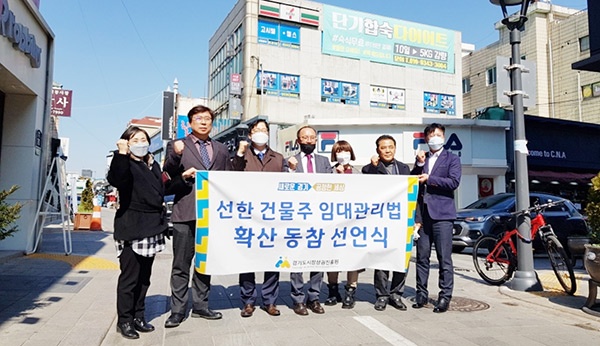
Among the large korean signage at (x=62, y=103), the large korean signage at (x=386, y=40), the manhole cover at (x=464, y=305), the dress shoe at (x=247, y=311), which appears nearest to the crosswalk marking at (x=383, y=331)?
the manhole cover at (x=464, y=305)

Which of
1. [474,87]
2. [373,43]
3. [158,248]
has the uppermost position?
[373,43]

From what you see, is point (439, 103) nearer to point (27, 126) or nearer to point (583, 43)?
point (583, 43)

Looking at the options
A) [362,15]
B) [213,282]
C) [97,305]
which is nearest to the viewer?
[97,305]

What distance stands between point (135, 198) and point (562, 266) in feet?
18.4

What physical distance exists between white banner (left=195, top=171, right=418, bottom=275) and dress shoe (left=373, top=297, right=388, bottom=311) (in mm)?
431

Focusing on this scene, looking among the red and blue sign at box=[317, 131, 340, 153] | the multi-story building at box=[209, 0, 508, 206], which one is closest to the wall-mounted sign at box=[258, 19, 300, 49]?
the multi-story building at box=[209, 0, 508, 206]

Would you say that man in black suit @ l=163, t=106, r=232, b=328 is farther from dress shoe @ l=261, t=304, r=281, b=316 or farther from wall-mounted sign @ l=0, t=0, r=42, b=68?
wall-mounted sign @ l=0, t=0, r=42, b=68

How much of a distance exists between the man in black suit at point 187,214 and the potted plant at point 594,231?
13.4ft

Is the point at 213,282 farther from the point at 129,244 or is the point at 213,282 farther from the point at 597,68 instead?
the point at 597,68

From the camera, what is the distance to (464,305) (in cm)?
→ 557

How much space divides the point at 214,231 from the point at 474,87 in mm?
38529

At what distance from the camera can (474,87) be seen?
3894 centimetres

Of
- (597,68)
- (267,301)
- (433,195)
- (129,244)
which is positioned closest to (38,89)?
(129,244)

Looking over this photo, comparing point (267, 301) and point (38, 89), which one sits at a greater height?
point (38, 89)
